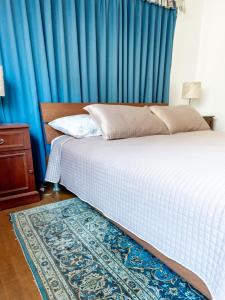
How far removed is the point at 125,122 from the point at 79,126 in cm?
42

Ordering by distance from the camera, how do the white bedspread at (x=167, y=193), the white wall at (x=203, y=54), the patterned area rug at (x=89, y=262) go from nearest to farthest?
the white bedspread at (x=167, y=193)
the patterned area rug at (x=89, y=262)
the white wall at (x=203, y=54)

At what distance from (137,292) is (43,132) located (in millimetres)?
1721

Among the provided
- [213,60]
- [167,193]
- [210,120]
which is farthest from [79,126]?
[213,60]

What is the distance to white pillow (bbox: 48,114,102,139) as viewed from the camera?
1.87 m

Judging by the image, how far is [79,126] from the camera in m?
1.88

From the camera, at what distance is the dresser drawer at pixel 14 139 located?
172cm

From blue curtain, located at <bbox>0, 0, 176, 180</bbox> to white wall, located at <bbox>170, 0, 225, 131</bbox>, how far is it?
276 millimetres

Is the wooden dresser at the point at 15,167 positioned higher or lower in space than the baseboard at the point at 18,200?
higher

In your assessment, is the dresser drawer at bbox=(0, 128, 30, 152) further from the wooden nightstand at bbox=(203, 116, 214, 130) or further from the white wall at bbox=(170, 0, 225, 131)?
the wooden nightstand at bbox=(203, 116, 214, 130)

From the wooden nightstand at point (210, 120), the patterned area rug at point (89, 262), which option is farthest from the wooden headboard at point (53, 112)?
the wooden nightstand at point (210, 120)

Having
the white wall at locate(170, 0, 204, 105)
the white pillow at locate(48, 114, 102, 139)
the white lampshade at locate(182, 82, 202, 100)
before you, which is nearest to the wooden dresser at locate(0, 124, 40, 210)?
the white pillow at locate(48, 114, 102, 139)

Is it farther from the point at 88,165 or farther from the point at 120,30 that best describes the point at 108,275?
the point at 120,30

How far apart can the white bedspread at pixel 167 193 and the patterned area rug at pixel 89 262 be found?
0.21 meters

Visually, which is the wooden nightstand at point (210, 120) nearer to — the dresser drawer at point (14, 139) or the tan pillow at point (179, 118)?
the tan pillow at point (179, 118)
